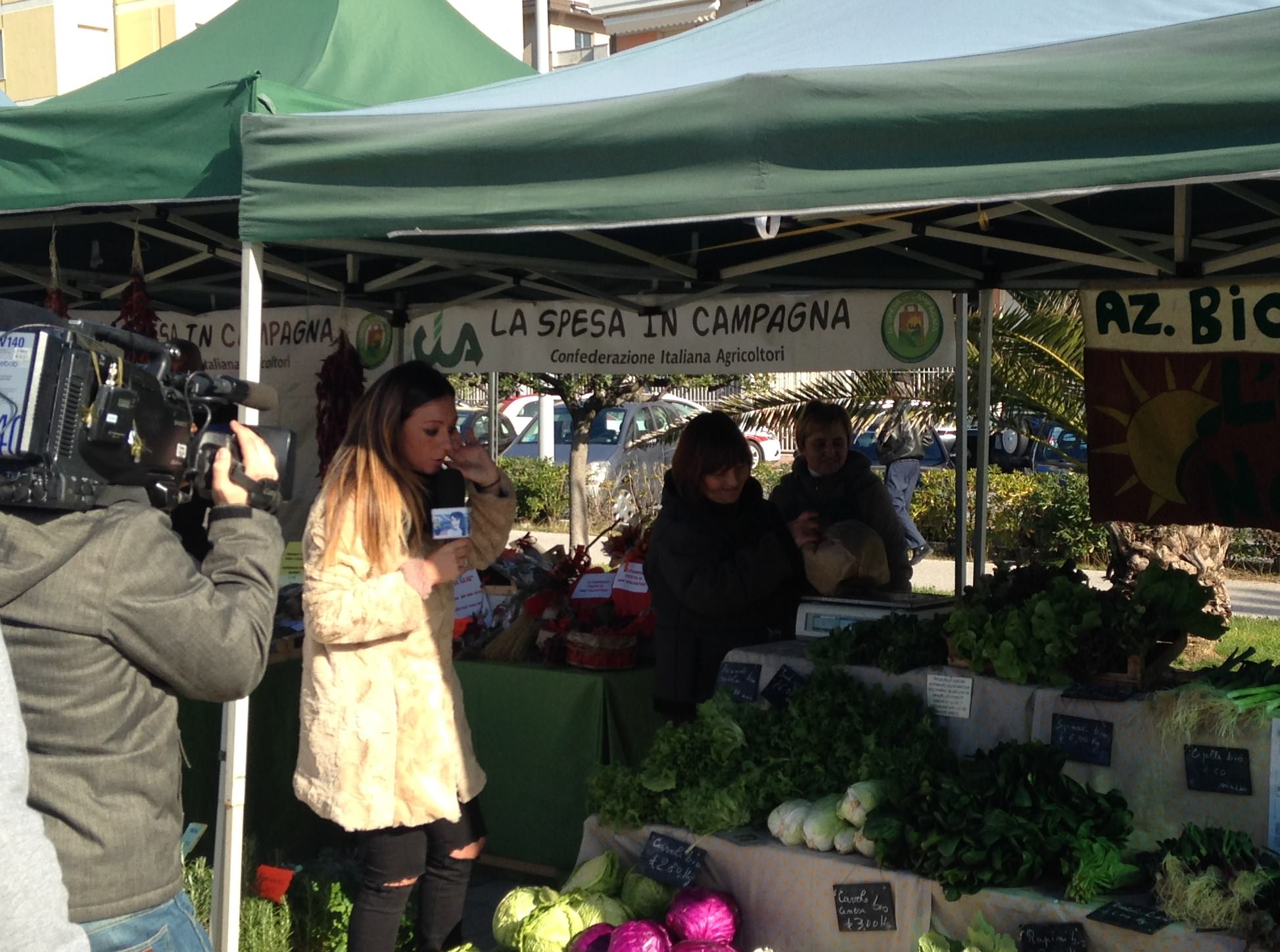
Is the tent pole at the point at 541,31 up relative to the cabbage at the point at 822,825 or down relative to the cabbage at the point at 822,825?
up

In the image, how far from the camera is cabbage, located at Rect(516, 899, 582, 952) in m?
3.27

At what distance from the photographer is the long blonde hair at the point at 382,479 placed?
308cm

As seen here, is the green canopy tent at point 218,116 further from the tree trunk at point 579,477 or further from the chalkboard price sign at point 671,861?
the tree trunk at point 579,477

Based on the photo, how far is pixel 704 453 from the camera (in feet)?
13.0

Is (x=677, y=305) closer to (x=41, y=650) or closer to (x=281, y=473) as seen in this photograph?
(x=281, y=473)

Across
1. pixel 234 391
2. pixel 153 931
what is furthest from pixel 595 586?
pixel 153 931

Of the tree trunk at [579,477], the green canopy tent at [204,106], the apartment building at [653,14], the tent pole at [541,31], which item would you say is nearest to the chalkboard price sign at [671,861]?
the green canopy tent at [204,106]

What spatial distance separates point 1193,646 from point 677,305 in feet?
16.3

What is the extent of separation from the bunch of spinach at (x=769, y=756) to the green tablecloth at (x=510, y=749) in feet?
3.46

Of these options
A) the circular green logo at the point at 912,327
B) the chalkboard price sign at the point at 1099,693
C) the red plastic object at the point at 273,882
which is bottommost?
the red plastic object at the point at 273,882

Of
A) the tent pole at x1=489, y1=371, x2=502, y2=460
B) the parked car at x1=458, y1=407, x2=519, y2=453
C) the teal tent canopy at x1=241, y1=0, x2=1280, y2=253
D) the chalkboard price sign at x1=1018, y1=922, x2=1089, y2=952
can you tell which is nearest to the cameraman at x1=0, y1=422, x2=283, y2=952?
the teal tent canopy at x1=241, y1=0, x2=1280, y2=253

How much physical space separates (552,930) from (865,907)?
2.72 feet

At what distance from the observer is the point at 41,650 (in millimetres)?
1865

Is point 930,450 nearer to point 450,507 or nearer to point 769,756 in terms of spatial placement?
point 769,756
